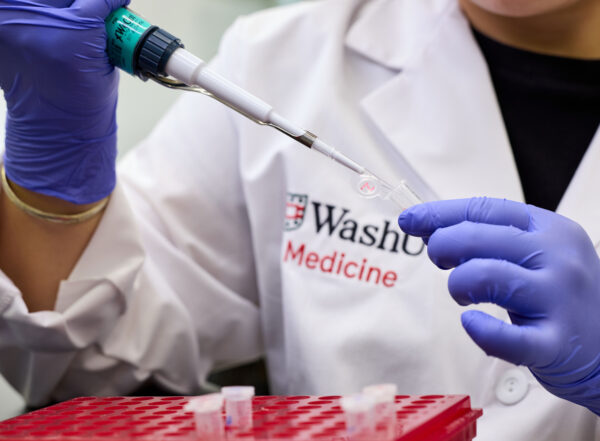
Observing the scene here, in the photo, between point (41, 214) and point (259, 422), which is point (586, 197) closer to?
point (259, 422)

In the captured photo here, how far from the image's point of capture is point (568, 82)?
1.11m

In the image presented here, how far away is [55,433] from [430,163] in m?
0.70

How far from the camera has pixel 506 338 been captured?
64 cm

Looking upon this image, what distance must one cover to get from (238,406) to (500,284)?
0.92ft

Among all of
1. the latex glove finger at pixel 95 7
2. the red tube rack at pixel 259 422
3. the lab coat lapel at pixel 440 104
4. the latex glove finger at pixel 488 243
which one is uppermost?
the lab coat lapel at pixel 440 104

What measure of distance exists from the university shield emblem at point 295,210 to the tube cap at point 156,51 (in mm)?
393

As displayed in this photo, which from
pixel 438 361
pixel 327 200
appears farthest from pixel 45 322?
pixel 438 361

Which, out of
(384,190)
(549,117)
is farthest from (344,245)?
(549,117)

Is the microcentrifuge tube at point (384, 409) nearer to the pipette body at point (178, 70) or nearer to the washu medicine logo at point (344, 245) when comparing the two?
the pipette body at point (178, 70)

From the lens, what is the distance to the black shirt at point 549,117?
1.08 m

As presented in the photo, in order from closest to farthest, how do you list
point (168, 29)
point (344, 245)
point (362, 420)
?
point (362, 420) < point (344, 245) < point (168, 29)

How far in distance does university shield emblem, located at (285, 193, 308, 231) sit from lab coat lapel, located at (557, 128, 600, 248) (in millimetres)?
399

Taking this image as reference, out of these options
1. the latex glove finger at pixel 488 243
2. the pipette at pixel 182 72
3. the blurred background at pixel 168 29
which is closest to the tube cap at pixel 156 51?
the pipette at pixel 182 72

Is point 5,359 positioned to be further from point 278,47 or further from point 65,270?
point 278,47
